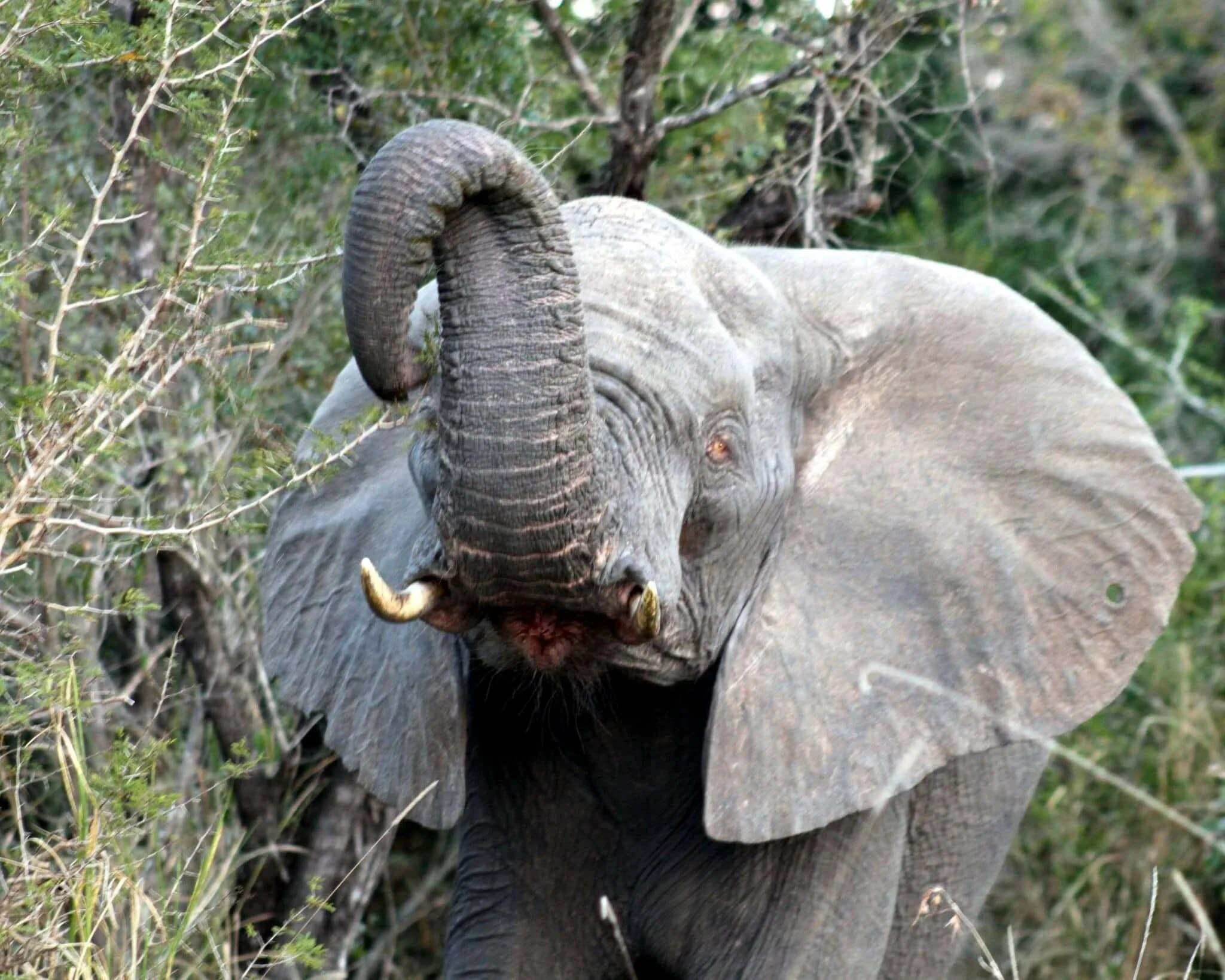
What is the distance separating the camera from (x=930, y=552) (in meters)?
3.58

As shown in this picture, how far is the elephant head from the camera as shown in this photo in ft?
9.05

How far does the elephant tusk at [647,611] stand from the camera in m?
2.88

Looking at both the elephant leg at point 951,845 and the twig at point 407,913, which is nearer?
the elephant leg at point 951,845

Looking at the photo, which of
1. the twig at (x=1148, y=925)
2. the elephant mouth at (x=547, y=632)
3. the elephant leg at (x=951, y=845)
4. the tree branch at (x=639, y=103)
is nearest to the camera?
the elephant mouth at (x=547, y=632)

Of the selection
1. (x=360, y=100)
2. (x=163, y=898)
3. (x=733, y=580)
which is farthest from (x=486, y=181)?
(x=360, y=100)

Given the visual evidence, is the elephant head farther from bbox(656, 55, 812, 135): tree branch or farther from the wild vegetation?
bbox(656, 55, 812, 135): tree branch

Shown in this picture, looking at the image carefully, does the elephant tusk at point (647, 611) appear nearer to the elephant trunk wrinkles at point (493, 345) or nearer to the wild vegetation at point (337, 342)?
the elephant trunk wrinkles at point (493, 345)

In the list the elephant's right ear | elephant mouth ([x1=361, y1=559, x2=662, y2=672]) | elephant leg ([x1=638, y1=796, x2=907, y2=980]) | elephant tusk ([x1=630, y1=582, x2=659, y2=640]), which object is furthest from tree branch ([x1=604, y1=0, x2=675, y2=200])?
elephant tusk ([x1=630, y1=582, x2=659, y2=640])

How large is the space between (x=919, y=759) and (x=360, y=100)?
2.35m

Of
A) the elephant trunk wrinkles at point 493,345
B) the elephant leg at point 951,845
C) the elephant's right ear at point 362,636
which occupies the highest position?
the elephant trunk wrinkles at point 493,345

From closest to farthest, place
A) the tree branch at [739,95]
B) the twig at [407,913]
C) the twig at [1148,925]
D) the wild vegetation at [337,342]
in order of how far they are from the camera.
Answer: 1. the twig at [1148,925]
2. the wild vegetation at [337,342]
3. the tree branch at [739,95]
4. the twig at [407,913]

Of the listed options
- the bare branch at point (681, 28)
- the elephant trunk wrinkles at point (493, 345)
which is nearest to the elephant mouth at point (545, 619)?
the elephant trunk wrinkles at point (493, 345)

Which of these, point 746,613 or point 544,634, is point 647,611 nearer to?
point 544,634

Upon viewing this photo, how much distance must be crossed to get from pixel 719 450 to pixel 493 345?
667mm
